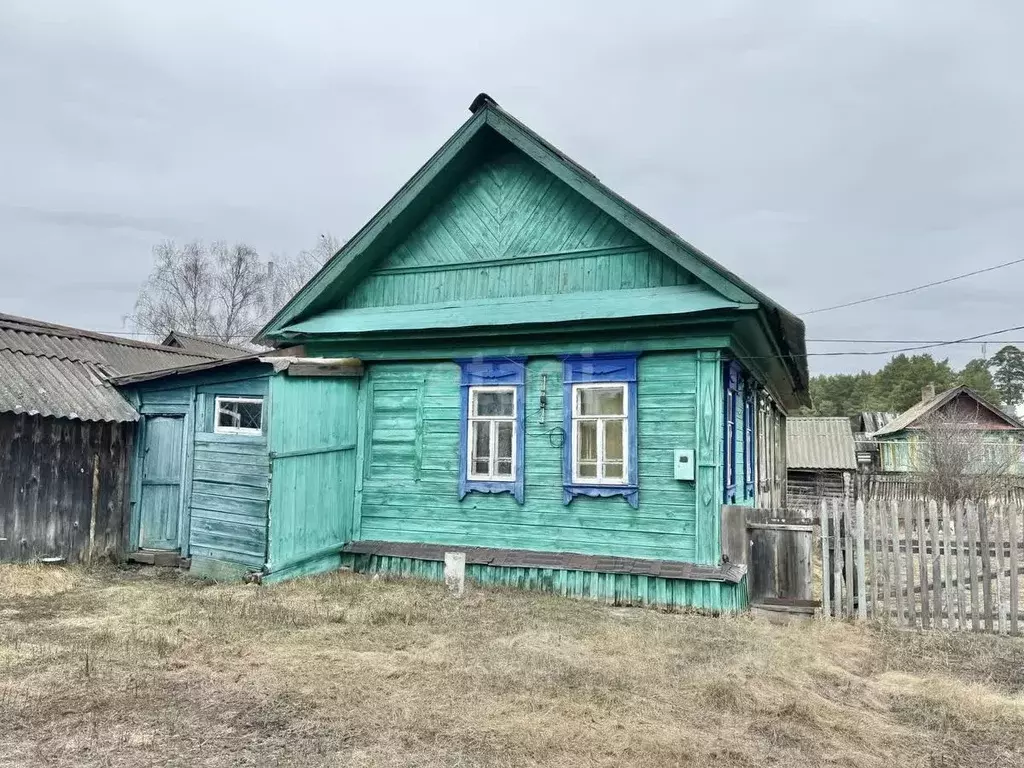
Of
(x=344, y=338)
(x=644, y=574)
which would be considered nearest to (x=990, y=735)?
(x=644, y=574)

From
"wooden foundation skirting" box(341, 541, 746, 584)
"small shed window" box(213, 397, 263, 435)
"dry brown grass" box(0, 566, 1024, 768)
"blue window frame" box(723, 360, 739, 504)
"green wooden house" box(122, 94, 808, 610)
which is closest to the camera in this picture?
"dry brown grass" box(0, 566, 1024, 768)

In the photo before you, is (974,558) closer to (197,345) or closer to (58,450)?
(58,450)

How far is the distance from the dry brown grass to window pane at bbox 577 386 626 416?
2399 mm

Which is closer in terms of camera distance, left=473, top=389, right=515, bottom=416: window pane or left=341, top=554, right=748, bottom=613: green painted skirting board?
left=341, top=554, right=748, bottom=613: green painted skirting board

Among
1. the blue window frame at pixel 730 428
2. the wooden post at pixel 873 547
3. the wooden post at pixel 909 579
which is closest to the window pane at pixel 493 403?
the blue window frame at pixel 730 428

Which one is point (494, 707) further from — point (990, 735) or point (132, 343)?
point (132, 343)

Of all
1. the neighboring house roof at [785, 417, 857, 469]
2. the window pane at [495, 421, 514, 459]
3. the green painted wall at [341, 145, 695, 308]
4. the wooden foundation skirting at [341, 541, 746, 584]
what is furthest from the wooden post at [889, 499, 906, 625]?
the neighboring house roof at [785, 417, 857, 469]

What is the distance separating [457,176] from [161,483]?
6.11m

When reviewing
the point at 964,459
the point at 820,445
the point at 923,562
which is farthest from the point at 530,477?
the point at 964,459

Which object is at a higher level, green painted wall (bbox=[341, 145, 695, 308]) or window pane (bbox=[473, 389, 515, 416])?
green painted wall (bbox=[341, 145, 695, 308])

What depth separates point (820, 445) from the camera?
28516mm

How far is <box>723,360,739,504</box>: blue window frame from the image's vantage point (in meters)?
8.76

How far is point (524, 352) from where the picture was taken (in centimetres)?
926

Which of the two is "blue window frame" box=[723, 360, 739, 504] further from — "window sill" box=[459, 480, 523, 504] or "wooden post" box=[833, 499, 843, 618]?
"window sill" box=[459, 480, 523, 504]
